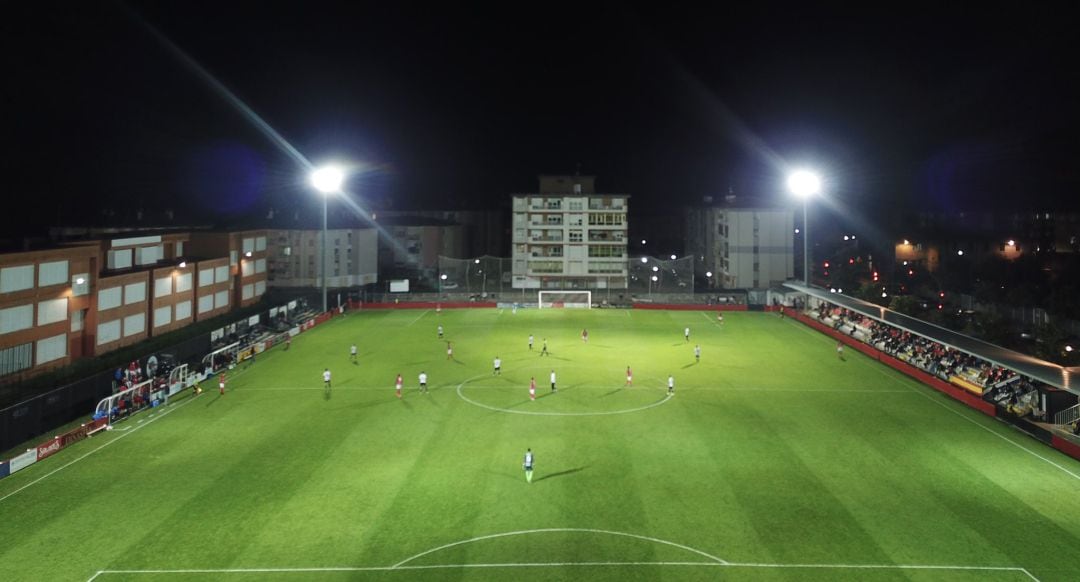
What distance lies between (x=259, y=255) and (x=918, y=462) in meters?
55.8

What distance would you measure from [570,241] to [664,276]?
12613 mm

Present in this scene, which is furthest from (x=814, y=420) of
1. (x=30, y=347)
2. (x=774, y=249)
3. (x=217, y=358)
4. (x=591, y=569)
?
(x=774, y=249)

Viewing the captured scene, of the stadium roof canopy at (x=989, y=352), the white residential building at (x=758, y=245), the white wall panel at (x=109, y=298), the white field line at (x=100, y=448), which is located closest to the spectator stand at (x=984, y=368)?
the stadium roof canopy at (x=989, y=352)

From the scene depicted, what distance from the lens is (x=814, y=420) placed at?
26.5 m

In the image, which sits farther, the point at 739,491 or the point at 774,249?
the point at 774,249

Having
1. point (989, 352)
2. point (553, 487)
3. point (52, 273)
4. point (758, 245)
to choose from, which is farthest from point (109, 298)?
point (758, 245)

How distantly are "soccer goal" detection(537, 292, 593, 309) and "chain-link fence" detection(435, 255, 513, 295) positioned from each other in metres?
5.11

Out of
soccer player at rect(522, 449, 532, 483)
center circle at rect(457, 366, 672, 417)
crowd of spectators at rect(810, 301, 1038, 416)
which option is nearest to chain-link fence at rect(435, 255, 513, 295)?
center circle at rect(457, 366, 672, 417)

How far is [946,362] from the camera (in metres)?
33.1

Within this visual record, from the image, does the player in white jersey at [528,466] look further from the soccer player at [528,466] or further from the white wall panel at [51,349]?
the white wall panel at [51,349]

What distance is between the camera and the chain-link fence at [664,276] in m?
66.0

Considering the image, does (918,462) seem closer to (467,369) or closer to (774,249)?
(467,369)

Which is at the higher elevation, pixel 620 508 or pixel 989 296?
pixel 989 296

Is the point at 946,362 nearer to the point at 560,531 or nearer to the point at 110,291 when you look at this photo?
the point at 560,531
